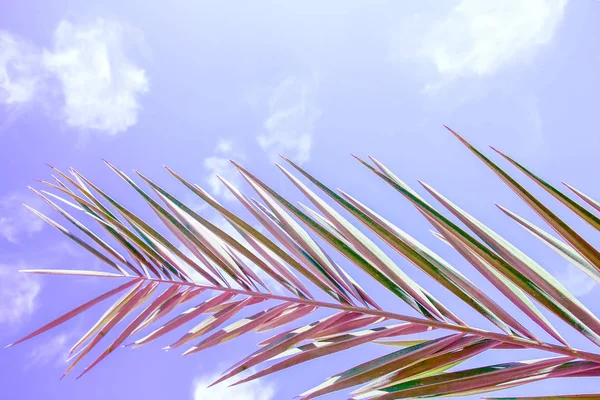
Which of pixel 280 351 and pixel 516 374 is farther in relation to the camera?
pixel 280 351

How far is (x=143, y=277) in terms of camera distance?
3.65 feet

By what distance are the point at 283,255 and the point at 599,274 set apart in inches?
21.4

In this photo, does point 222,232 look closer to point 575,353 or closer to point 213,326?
point 213,326

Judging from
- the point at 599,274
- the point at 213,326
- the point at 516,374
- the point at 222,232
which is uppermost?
the point at 222,232

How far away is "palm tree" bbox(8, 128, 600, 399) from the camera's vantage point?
0.78 m

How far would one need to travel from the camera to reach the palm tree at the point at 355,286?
78 centimetres

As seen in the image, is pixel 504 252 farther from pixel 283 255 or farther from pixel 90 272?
pixel 90 272

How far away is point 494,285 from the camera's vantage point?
2.70 feet

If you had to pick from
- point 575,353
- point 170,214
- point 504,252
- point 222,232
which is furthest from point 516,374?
point 170,214

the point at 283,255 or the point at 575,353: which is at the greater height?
the point at 283,255

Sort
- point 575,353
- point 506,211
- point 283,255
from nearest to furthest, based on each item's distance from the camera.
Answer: point 575,353, point 283,255, point 506,211

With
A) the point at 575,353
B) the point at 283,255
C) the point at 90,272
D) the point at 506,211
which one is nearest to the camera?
the point at 575,353

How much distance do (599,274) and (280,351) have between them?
57cm

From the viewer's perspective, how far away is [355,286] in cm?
92
